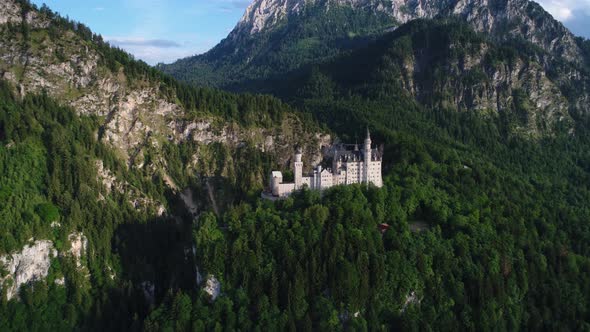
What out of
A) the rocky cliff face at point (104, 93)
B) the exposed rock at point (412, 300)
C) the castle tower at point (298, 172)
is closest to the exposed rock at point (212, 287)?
the castle tower at point (298, 172)

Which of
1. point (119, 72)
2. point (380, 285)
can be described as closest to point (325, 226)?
point (380, 285)

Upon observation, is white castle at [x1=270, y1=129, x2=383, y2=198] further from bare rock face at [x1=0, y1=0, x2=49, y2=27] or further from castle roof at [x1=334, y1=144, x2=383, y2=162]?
bare rock face at [x1=0, y1=0, x2=49, y2=27]

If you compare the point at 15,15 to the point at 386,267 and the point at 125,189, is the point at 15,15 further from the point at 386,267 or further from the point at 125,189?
the point at 386,267

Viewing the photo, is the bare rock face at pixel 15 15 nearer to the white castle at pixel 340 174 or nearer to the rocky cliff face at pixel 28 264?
the rocky cliff face at pixel 28 264

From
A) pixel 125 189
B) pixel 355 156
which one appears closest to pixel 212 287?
pixel 355 156

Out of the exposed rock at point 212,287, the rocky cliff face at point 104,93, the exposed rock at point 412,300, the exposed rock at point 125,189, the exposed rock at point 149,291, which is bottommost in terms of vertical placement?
the exposed rock at point 149,291

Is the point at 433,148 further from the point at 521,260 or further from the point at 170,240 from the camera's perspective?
the point at 170,240
